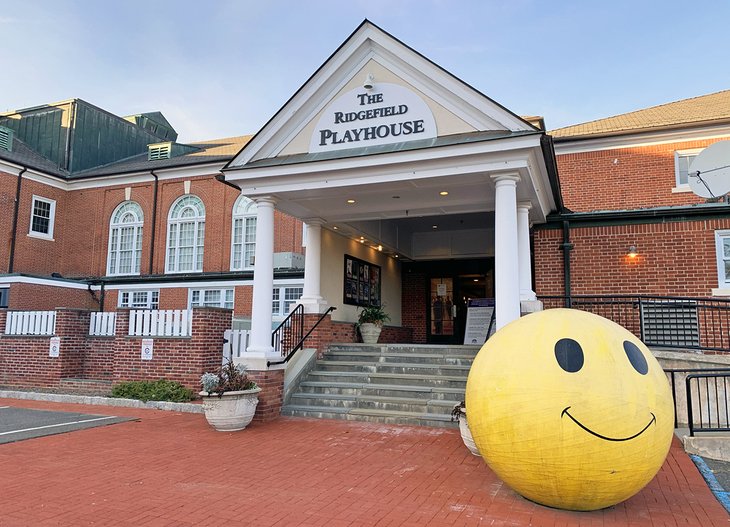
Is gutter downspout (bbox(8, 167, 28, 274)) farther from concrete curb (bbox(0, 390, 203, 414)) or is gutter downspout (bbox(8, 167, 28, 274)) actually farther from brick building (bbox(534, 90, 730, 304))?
brick building (bbox(534, 90, 730, 304))

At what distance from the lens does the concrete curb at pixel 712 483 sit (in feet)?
16.8

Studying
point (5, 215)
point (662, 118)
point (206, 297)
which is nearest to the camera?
point (662, 118)

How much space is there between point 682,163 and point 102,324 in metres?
17.3

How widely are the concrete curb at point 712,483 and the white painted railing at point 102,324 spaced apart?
1185 cm

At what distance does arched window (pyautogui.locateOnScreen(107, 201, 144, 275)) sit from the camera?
80.8 feet

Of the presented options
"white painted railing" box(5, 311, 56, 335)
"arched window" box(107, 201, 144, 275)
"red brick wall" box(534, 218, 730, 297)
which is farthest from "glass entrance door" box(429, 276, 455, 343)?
"arched window" box(107, 201, 144, 275)

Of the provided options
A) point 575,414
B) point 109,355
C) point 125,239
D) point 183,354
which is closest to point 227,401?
point 183,354

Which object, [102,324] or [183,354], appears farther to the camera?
[102,324]

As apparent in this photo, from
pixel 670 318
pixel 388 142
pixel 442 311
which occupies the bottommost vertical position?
pixel 670 318

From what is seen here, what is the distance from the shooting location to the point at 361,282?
44.9ft

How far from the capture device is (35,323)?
1341 centimetres

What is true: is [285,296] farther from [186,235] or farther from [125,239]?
[125,239]

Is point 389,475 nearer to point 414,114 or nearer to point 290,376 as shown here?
point 290,376

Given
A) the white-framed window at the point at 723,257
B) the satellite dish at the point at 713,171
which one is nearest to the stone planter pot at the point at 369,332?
the white-framed window at the point at 723,257
